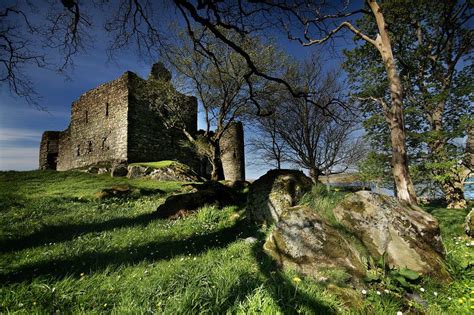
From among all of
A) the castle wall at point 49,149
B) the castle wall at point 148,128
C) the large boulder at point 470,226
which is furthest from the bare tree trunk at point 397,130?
the castle wall at point 49,149

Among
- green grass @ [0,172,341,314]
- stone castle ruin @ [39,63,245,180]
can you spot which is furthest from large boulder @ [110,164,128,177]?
green grass @ [0,172,341,314]

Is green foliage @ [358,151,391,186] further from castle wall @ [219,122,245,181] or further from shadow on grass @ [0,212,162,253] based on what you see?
castle wall @ [219,122,245,181]

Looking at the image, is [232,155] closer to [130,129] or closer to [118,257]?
[130,129]

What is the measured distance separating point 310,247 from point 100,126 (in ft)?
76.8

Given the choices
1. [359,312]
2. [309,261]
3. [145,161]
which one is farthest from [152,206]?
[145,161]

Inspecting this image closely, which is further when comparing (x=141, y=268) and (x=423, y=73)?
(x=423, y=73)

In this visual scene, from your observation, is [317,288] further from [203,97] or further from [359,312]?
[203,97]

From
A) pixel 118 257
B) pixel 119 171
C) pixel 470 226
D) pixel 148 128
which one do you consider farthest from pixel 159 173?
pixel 470 226

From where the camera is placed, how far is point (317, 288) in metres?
2.93

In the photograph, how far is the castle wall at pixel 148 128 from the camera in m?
20.2

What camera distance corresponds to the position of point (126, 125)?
20094mm

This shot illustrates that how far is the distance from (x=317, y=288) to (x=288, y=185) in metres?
4.08

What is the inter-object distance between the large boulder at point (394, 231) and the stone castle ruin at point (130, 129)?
1493 cm

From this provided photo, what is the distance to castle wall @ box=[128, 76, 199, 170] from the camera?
20.2 meters
